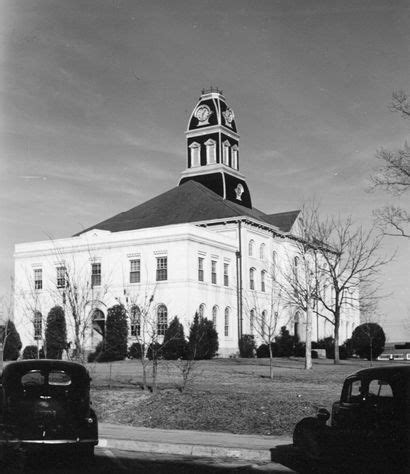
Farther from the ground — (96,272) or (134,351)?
(96,272)

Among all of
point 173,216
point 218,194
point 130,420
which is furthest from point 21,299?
point 130,420

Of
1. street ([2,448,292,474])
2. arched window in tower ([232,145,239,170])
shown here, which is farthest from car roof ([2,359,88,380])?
arched window in tower ([232,145,239,170])

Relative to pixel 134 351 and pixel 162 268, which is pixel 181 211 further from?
pixel 134 351

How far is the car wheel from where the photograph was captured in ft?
29.9

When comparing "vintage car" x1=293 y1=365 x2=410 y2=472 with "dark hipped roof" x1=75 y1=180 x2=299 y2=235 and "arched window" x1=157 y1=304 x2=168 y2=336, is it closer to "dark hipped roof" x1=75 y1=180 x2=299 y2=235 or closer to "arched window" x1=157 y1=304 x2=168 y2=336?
"arched window" x1=157 y1=304 x2=168 y2=336

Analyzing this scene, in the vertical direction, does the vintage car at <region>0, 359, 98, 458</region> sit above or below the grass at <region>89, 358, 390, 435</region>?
above

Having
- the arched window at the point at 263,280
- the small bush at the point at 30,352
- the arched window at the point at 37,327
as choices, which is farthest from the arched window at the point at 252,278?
the small bush at the point at 30,352

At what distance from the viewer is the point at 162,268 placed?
1965 inches

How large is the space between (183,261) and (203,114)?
22058 mm

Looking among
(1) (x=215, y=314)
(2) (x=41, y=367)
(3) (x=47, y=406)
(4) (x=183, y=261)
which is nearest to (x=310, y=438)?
(3) (x=47, y=406)

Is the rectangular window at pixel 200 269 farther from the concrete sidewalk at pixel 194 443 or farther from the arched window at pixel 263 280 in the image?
the concrete sidewalk at pixel 194 443

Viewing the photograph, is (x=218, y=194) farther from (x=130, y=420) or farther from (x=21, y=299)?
(x=130, y=420)

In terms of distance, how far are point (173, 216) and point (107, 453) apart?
4540 centimetres

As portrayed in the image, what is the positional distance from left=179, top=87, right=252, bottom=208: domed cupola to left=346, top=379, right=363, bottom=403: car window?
54.4 meters
